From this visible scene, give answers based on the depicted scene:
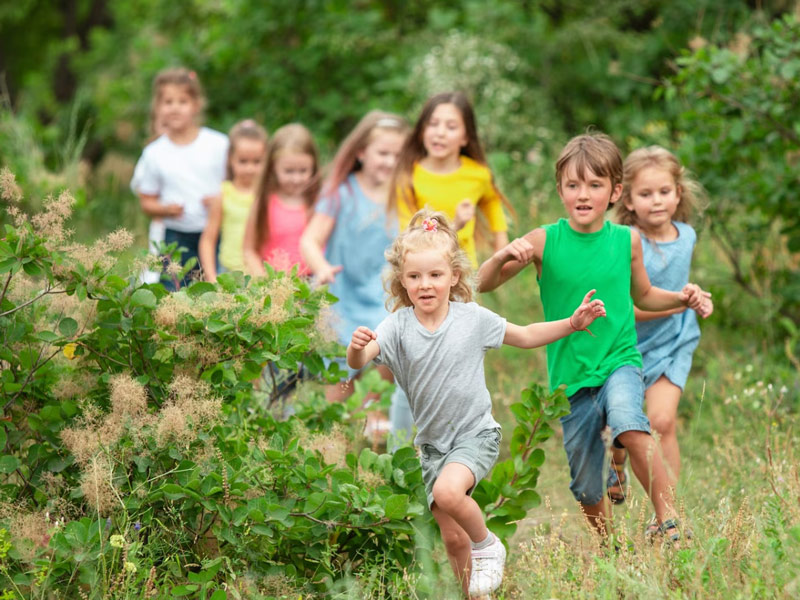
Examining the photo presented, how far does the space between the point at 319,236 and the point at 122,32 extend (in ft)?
36.6

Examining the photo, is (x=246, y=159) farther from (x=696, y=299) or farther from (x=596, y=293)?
(x=696, y=299)

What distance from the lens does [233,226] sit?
6.38 m

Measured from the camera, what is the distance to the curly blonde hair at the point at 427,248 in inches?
139

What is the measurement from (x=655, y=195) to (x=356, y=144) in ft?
7.09

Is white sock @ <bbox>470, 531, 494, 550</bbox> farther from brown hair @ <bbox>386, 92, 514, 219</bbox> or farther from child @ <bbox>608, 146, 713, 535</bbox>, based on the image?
brown hair @ <bbox>386, 92, 514, 219</bbox>

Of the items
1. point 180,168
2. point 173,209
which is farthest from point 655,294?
point 180,168

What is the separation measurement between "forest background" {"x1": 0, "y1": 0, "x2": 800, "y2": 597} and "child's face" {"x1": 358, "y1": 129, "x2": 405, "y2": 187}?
809 mm

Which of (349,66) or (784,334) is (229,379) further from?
(349,66)

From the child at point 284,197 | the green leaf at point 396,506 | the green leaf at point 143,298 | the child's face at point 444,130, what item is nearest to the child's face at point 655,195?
the child's face at point 444,130

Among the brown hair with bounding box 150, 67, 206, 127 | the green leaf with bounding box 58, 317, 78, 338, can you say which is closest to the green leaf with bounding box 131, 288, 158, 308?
the green leaf with bounding box 58, 317, 78, 338

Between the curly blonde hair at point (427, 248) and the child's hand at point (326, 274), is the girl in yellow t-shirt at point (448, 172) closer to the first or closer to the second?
the child's hand at point (326, 274)

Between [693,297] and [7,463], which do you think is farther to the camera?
[693,297]

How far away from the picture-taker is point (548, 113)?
32.7 ft

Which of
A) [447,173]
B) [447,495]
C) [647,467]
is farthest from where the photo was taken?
[447,173]
